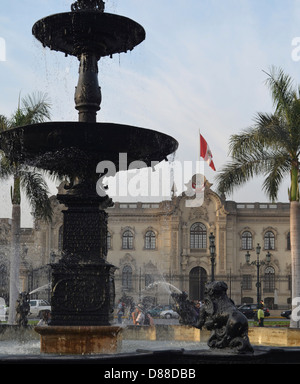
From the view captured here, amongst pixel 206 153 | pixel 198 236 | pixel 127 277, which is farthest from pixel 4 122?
pixel 198 236

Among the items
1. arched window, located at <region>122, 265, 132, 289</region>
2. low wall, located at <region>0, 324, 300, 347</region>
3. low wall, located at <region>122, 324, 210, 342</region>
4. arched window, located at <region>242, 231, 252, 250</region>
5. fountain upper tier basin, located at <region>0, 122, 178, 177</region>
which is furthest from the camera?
arched window, located at <region>242, 231, 252, 250</region>

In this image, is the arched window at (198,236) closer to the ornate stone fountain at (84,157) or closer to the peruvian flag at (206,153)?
the peruvian flag at (206,153)

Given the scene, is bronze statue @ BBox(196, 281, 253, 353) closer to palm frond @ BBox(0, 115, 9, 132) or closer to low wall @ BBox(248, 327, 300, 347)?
low wall @ BBox(248, 327, 300, 347)

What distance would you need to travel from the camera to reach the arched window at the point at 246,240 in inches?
2265

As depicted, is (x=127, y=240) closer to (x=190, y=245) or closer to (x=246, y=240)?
(x=190, y=245)

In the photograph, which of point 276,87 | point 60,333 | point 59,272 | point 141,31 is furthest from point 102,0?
point 276,87

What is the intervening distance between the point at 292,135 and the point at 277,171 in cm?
112

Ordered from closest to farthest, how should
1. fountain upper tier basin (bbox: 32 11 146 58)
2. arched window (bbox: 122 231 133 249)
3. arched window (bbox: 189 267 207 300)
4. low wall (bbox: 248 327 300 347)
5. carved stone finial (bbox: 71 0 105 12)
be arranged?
fountain upper tier basin (bbox: 32 11 146 58), carved stone finial (bbox: 71 0 105 12), low wall (bbox: 248 327 300 347), arched window (bbox: 189 267 207 300), arched window (bbox: 122 231 133 249)

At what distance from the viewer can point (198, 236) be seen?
57688 millimetres

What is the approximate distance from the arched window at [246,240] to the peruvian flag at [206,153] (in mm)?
15792

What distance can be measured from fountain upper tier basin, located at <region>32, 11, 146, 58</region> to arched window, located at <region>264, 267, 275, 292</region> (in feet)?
158

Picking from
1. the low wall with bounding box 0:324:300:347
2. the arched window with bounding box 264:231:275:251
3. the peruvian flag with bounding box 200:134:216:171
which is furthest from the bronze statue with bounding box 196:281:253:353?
the arched window with bounding box 264:231:275:251

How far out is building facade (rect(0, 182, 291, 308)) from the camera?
56188mm
